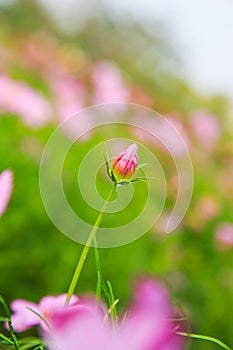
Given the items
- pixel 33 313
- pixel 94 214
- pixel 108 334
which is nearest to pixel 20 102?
pixel 94 214

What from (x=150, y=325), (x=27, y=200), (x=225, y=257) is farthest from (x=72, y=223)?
(x=150, y=325)

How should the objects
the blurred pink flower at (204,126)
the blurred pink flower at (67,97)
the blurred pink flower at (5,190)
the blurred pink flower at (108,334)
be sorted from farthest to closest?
the blurred pink flower at (204,126) → the blurred pink flower at (67,97) → the blurred pink flower at (5,190) → the blurred pink flower at (108,334)

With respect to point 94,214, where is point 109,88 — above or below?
above

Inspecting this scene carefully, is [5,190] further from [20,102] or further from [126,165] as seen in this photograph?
[20,102]

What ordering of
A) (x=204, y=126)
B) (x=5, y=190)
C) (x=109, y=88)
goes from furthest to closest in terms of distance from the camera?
(x=204, y=126) < (x=109, y=88) < (x=5, y=190)

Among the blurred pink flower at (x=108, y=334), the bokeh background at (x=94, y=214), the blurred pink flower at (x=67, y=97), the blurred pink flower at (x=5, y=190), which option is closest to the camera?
the blurred pink flower at (x=108, y=334)

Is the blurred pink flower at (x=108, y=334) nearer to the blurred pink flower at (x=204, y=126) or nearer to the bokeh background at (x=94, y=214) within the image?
the bokeh background at (x=94, y=214)

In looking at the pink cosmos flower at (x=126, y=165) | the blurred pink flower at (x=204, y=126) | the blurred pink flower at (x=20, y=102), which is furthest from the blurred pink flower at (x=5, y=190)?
the blurred pink flower at (x=204, y=126)

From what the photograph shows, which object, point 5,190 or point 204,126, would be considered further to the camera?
point 204,126

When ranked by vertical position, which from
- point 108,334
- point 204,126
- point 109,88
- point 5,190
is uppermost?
point 204,126
